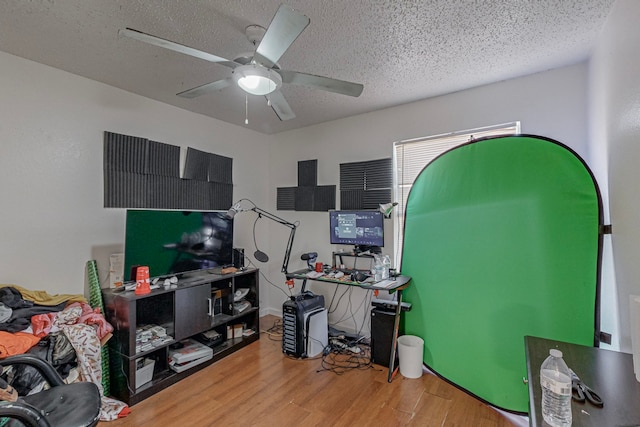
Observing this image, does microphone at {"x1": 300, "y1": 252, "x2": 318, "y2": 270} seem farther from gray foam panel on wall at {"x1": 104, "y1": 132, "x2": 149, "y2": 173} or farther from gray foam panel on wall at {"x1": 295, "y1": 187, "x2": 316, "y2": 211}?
gray foam panel on wall at {"x1": 104, "y1": 132, "x2": 149, "y2": 173}

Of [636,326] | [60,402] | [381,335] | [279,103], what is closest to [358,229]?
[381,335]

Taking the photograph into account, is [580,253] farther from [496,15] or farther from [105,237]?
[105,237]

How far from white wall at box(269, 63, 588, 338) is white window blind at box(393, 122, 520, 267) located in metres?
0.08

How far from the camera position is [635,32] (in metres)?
1.33

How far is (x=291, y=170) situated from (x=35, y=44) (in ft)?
8.67

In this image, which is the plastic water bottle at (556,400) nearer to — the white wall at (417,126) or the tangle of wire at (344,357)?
the tangle of wire at (344,357)

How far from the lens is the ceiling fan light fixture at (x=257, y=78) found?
1.59 m

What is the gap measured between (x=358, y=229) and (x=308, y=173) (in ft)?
3.77

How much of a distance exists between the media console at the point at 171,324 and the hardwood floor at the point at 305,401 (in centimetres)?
18

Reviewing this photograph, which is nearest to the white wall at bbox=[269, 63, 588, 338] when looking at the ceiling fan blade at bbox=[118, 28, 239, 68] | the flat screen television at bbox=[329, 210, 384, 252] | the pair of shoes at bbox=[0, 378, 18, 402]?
the flat screen television at bbox=[329, 210, 384, 252]

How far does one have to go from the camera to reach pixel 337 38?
1.92 m

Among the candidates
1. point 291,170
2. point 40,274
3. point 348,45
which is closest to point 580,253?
point 348,45

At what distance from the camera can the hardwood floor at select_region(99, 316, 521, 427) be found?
1.96 meters

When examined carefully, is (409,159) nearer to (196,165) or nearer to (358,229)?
(358,229)
